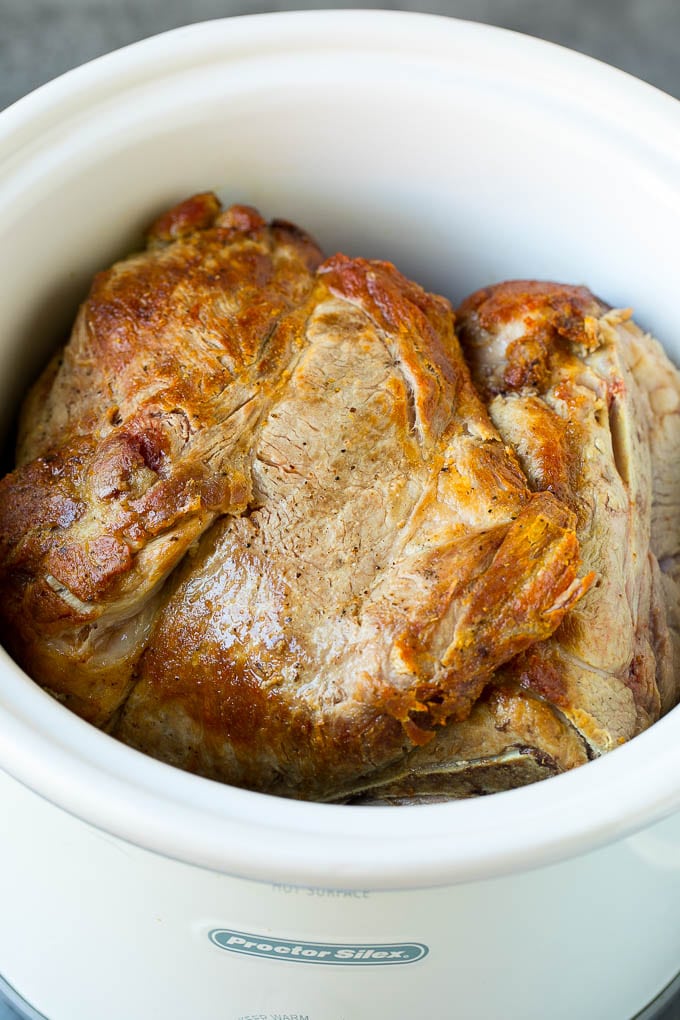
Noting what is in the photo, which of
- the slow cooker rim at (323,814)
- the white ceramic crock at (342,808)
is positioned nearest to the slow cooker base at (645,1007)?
the white ceramic crock at (342,808)

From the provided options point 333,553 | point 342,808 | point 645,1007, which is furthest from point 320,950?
point 645,1007

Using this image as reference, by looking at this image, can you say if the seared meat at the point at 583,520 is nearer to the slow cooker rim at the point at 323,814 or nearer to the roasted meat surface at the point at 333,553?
the roasted meat surface at the point at 333,553

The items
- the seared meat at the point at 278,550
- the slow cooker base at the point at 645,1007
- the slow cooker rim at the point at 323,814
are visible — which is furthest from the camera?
the slow cooker base at the point at 645,1007

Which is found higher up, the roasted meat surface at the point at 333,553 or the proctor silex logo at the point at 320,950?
the roasted meat surface at the point at 333,553

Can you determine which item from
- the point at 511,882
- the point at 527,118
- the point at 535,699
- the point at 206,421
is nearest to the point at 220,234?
the point at 206,421

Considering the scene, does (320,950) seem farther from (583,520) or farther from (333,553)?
(583,520)

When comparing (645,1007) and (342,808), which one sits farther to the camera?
(645,1007)
